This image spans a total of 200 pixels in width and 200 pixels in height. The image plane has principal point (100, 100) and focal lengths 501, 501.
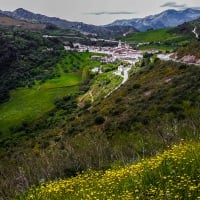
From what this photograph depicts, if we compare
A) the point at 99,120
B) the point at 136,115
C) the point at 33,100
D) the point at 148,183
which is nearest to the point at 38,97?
the point at 33,100

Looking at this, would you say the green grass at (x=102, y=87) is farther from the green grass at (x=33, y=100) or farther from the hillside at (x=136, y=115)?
the hillside at (x=136, y=115)

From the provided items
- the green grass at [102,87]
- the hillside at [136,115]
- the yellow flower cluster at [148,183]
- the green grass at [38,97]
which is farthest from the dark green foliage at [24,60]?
the yellow flower cluster at [148,183]

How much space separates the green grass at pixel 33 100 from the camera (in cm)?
10281

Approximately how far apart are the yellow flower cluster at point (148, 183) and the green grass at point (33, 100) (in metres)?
86.9

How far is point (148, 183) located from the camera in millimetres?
10188

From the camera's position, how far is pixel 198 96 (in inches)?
1871

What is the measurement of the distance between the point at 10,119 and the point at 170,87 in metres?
56.0

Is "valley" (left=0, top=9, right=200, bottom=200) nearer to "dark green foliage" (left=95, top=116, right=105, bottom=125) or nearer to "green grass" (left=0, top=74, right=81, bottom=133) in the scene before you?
→ "dark green foliage" (left=95, top=116, right=105, bottom=125)

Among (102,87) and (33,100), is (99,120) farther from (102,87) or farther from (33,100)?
(33,100)

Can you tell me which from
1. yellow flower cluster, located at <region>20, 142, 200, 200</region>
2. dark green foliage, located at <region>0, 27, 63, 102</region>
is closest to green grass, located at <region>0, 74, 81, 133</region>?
dark green foliage, located at <region>0, 27, 63, 102</region>

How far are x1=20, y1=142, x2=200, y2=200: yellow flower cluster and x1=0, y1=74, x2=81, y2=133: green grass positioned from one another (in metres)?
86.9

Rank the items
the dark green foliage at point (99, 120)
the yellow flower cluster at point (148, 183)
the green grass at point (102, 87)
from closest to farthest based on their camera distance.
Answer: the yellow flower cluster at point (148, 183)
the dark green foliage at point (99, 120)
the green grass at point (102, 87)

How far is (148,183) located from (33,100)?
10973 cm

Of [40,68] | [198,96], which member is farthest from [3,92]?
[198,96]
